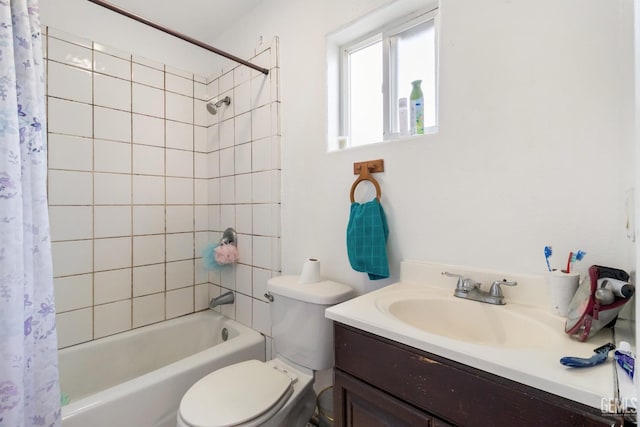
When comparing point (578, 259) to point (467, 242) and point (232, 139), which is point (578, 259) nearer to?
point (467, 242)

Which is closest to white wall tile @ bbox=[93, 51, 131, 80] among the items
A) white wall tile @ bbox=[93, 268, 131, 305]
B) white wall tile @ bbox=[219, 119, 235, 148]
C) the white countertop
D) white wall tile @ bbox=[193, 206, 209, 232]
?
white wall tile @ bbox=[219, 119, 235, 148]

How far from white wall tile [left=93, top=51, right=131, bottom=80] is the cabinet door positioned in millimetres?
2009

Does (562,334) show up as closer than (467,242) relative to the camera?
Yes

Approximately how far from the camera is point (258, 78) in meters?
1.73

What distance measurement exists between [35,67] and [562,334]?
1693mm

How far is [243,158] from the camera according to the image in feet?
6.04

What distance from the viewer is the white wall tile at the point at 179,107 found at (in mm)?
1954

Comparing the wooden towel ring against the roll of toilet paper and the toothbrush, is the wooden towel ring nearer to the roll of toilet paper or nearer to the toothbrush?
the roll of toilet paper

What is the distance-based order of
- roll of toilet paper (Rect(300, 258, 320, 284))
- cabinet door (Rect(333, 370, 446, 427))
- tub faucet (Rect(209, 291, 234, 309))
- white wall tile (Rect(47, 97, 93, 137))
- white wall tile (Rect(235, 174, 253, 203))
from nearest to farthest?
1. cabinet door (Rect(333, 370, 446, 427))
2. roll of toilet paper (Rect(300, 258, 320, 284))
3. white wall tile (Rect(47, 97, 93, 137))
4. white wall tile (Rect(235, 174, 253, 203))
5. tub faucet (Rect(209, 291, 234, 309))

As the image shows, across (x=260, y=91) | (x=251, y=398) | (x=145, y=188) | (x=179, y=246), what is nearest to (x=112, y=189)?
(x=145, y=188)

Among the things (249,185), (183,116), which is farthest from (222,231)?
(183,116)

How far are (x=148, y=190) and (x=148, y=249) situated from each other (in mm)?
378

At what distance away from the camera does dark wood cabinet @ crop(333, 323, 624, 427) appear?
0.53 meters

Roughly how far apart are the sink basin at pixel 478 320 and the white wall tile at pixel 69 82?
191cm
